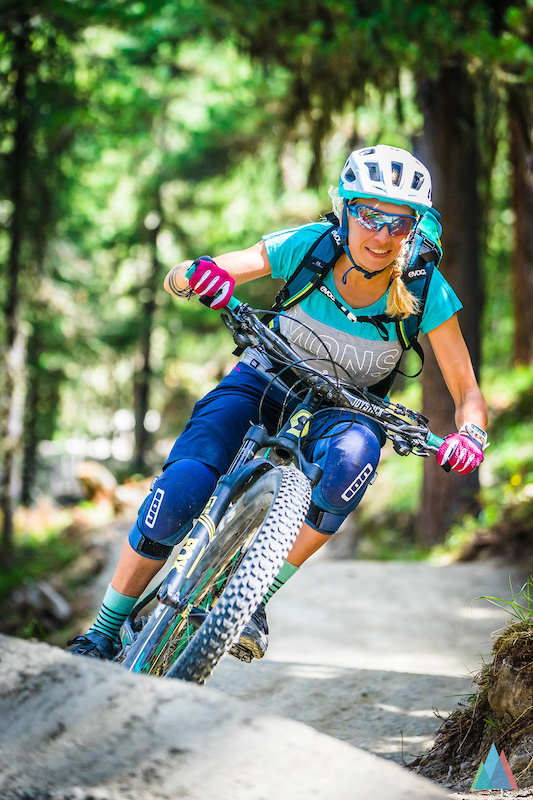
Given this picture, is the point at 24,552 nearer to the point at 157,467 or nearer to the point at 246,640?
the point at 157,467

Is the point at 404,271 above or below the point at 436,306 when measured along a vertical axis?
above

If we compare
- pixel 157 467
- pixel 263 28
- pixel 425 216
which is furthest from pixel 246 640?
pixel 157 467

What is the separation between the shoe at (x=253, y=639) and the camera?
9.62ft

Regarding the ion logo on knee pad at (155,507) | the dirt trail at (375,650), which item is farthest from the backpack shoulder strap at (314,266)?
the dirt trail at (375,650)

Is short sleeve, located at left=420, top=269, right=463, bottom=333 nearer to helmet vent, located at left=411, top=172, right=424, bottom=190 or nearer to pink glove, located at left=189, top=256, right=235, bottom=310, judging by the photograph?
helmet vent, located at left=411, top=172, right=424, bottom=190

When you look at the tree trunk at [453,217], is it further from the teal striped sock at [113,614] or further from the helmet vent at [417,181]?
the teal striped sock at [113,614]

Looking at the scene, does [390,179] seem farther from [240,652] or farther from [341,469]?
[240,652]

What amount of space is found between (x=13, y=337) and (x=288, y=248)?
1148 centimetres

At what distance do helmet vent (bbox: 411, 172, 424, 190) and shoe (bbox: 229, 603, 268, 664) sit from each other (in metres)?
1.79

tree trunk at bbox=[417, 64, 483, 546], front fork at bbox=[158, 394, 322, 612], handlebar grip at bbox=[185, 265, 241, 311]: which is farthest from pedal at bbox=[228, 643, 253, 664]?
tree trunk at bbox=[417, 64, 483, 546]

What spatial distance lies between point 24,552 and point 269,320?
39.9ft

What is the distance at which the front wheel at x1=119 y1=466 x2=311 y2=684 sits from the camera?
2.36 meters

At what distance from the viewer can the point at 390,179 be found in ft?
10.1

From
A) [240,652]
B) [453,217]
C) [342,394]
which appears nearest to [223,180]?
[453,217]
